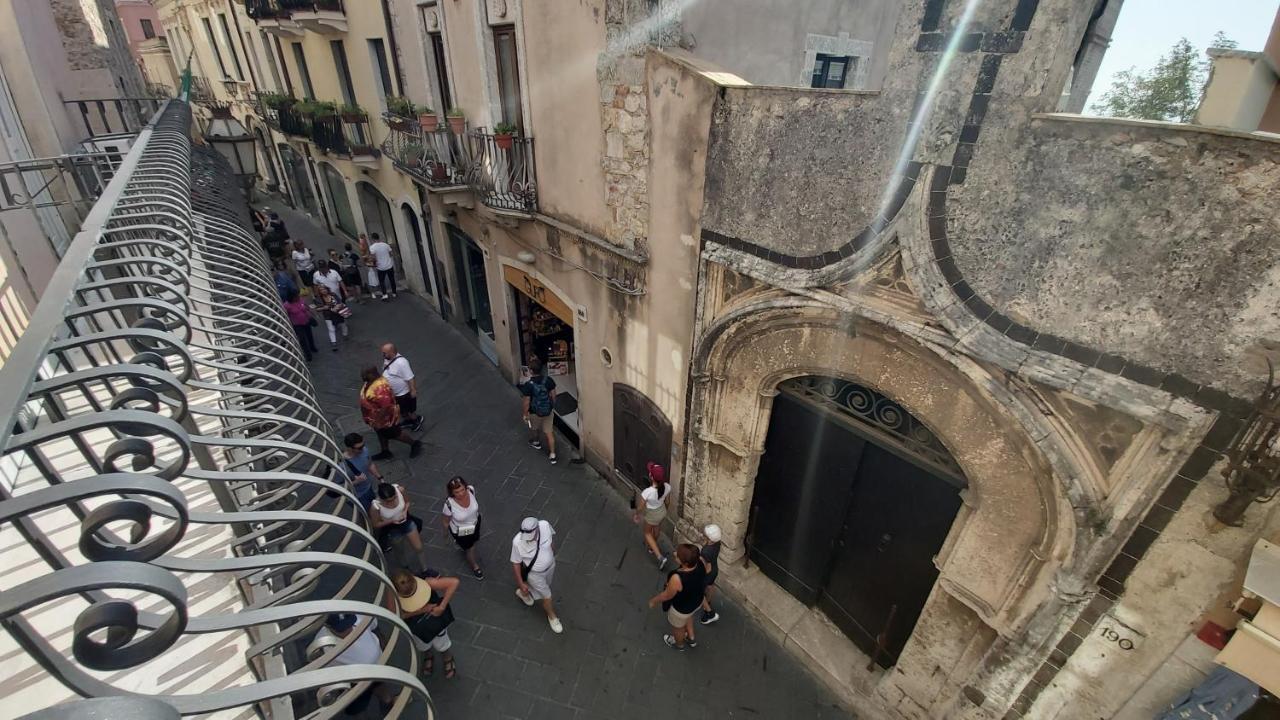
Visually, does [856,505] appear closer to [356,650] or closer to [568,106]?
[356,650]

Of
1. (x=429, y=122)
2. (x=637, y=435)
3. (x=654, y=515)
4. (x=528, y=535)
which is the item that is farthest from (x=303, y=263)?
(x=654, y=515)

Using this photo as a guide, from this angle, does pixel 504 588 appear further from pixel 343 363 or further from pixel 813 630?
pixel 343 363

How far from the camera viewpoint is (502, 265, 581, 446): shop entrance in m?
8.64

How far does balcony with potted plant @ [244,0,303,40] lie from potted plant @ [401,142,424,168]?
5674 mm

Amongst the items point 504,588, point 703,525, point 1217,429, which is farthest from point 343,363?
point 1217,429

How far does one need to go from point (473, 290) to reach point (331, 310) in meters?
2.85

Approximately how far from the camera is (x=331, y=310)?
432 inches

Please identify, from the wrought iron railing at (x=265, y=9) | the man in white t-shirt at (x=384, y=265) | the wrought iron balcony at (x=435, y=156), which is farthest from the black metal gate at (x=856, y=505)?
the wrought iron railing at (x=265, y=9)

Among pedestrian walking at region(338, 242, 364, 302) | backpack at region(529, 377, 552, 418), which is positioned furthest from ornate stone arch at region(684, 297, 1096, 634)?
pedestrian walking at region(338, 242, 364, 302)

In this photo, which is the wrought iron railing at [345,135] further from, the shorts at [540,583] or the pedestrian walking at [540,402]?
the shorts at [540,583]

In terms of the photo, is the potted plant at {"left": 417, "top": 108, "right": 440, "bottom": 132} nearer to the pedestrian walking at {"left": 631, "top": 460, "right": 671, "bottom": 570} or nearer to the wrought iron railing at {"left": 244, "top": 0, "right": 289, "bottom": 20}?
the pedestrian walking at {"left": 631, "top": 460, "right": 671, "bottom": 570}

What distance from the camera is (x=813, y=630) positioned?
5590 mm

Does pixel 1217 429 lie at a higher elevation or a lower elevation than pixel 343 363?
higher

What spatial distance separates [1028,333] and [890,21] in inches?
278
